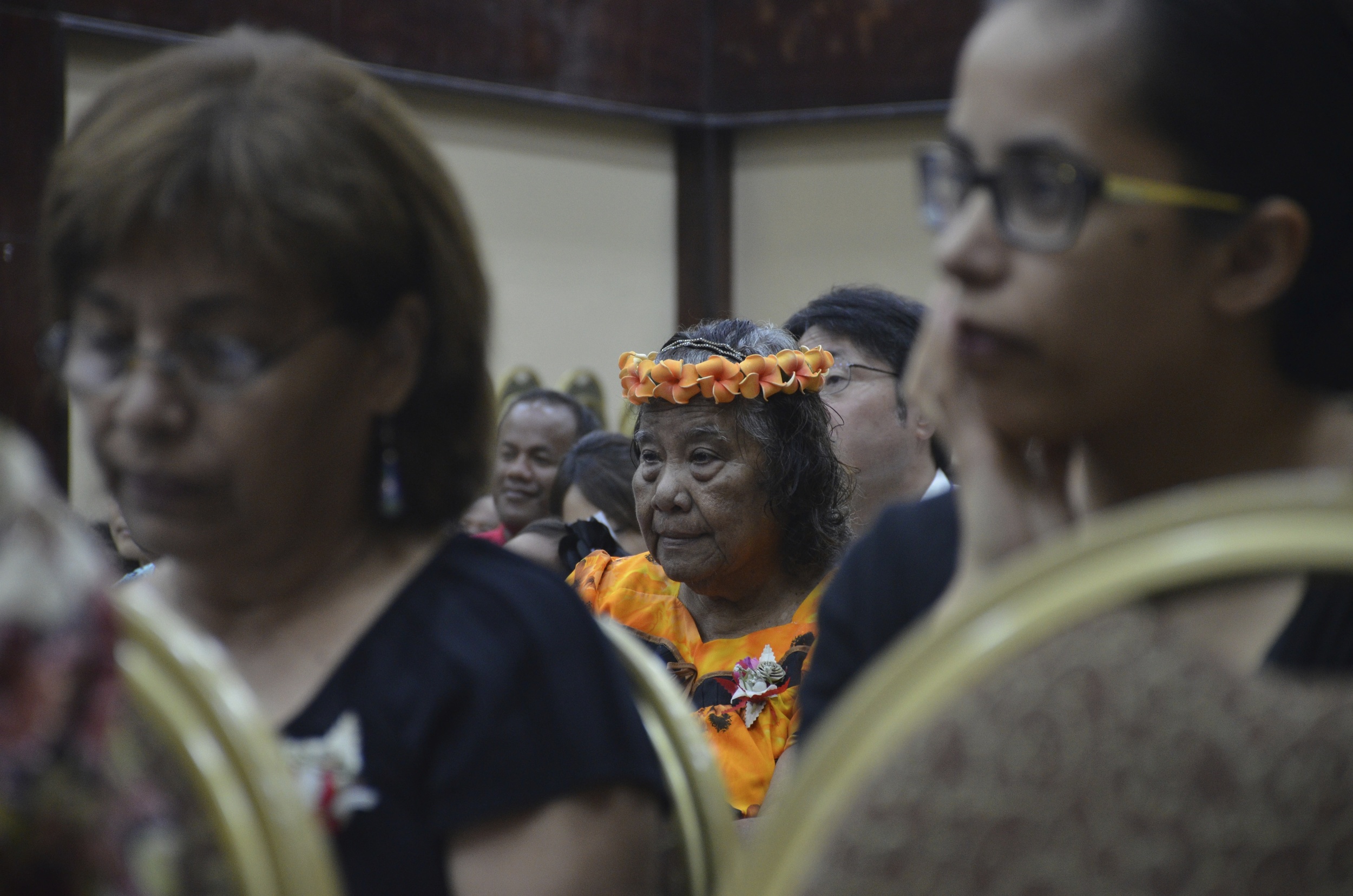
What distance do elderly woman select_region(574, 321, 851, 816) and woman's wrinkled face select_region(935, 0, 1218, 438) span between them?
6.32 ft

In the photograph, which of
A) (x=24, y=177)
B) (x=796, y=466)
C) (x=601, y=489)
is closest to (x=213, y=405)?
(x=796, y=466)

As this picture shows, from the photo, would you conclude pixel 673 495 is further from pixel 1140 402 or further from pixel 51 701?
pixel 51 701

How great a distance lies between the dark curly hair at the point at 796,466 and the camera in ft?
10.3

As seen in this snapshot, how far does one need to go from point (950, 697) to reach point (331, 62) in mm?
821

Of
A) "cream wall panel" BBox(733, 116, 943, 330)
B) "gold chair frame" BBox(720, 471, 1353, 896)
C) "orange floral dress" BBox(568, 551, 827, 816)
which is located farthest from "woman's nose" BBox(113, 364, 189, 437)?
"cream wall panel" BBox(733, 116, 943, 330)

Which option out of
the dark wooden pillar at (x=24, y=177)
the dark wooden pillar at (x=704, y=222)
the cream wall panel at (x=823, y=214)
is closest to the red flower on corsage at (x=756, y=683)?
the dark wooden pillar at (x=24, y=177)

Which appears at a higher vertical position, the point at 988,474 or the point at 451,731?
the point at 988,474

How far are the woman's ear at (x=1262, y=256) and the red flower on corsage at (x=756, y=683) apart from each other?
189cm

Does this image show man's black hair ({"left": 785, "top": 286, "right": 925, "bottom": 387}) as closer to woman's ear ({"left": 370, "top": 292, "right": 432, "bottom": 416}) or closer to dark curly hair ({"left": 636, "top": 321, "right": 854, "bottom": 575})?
dark curly hair ({"left": 636, "top": 321, "right": 854, "bottom": 575})

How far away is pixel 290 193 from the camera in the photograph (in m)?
1.19

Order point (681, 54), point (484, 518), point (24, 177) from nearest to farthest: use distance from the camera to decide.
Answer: point (484, 518) → point (24, 177) → point (681, 54)

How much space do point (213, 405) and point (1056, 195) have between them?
674 millimetres

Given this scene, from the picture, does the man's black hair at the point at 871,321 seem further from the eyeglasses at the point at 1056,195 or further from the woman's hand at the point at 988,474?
the eyeglasses at the point at 1056,195

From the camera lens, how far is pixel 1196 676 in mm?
792
